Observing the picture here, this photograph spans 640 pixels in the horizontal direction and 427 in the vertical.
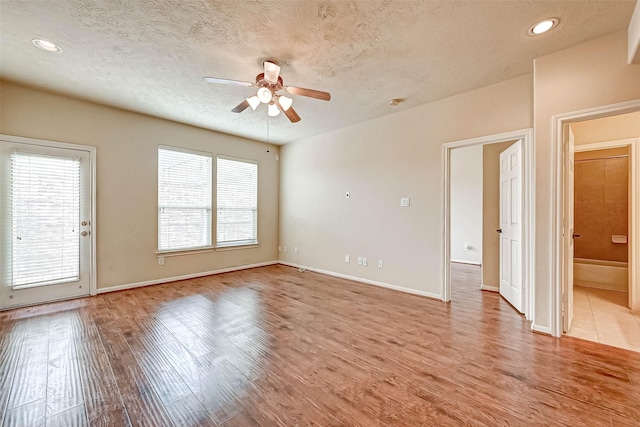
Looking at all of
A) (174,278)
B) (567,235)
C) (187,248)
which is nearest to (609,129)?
(567,235)

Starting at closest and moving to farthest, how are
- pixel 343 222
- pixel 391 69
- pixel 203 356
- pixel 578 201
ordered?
1. pixel 203 356
2. pixel 391 69
3. pixel 578 201
4. pixel 343 222

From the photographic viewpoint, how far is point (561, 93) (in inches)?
103

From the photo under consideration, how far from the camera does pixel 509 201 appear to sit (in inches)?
142

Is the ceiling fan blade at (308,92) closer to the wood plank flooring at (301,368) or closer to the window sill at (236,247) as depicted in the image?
the wood plank flooring at (301,368)

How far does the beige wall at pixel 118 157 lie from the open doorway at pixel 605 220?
5889 millimetres

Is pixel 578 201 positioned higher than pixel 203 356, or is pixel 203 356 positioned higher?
pixel 578 201

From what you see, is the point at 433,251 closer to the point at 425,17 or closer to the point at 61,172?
the point at 425,17

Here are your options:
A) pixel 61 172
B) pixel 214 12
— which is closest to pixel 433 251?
pixel 214 12

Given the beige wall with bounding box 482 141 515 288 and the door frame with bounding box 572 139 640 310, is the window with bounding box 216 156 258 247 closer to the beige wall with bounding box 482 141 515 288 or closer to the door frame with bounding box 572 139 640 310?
the beige wall with bounding box 482 141 515 288

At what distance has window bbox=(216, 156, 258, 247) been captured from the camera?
5.43 metres

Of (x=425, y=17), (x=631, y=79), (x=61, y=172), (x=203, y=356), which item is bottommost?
(x=203, y=356)

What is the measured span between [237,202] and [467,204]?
223 inches

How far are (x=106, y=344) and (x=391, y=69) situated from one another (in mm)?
4028

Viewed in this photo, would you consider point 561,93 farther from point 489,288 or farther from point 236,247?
point 236,247
